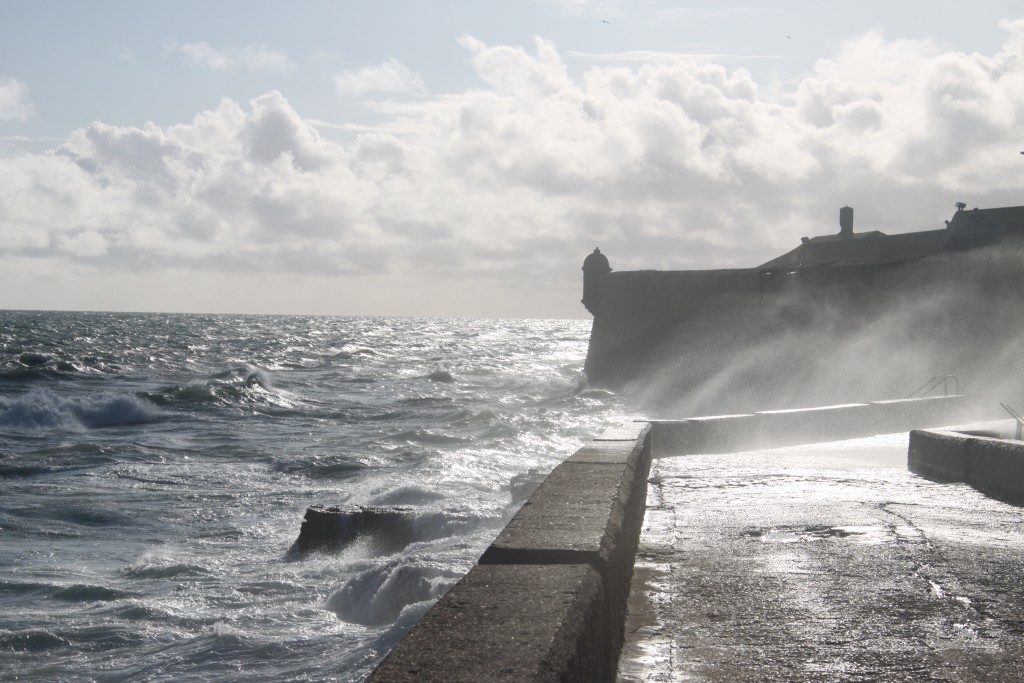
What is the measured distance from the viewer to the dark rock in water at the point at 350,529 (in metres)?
9.82

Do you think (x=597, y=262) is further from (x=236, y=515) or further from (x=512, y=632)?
(x=512, y=632)

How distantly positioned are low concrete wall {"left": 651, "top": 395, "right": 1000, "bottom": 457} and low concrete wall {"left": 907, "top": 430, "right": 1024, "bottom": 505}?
1.82 meters

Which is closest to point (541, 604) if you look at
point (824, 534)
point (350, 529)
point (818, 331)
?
point (824, 534)

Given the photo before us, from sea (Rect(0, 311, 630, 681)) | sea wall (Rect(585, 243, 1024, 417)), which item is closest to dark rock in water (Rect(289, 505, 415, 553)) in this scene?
sea (Rect(0, 311, 630, 681))

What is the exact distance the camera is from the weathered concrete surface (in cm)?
211

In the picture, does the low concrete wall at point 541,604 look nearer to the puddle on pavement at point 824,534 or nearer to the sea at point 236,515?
the puddle on pavement at point 824,534

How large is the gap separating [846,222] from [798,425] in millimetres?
38215

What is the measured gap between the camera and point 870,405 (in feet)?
38.0

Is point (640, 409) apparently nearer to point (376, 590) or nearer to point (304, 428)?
point (304, 428)

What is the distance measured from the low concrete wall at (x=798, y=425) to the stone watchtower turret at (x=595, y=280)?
84.5 feet

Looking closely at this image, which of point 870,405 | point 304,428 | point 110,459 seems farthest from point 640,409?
point 870,405

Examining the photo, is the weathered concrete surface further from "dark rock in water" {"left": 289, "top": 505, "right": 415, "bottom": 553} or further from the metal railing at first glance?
the metal railing

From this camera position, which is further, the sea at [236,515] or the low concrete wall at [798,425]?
the low concrete wall at [798,425]

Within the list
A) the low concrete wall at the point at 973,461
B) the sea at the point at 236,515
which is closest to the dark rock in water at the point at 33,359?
the sea at the point at 236,515
